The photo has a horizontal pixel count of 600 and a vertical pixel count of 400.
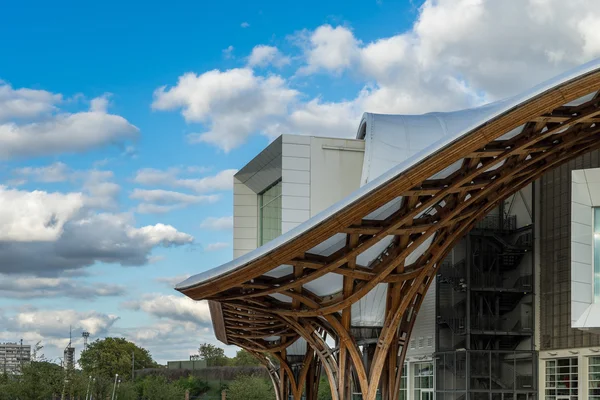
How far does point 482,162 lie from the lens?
23.4 metres

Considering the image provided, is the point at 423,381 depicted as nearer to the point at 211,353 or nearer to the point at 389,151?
the point at 389,151

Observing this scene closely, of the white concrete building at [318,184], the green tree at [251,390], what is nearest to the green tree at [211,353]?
the green tree at [251,390]

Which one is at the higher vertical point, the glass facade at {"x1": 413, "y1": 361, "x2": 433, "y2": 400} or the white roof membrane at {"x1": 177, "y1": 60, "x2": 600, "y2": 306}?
the white roof membrane at {"x1": 177, "y1": 60, "x2": 600, "y2": 306}

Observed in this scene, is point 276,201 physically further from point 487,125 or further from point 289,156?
point 487,125

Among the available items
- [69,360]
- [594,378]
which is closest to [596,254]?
[594,378]

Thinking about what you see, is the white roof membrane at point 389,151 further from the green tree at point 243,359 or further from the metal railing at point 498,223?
the green tree at point 243,359

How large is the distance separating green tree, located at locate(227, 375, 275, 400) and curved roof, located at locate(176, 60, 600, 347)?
182ft

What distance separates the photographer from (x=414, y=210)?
23.3 meters

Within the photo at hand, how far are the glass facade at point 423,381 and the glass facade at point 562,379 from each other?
6957 millimetres

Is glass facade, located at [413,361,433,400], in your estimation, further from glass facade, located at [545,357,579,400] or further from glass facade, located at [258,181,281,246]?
glass facade, located at [258,181,281,246]

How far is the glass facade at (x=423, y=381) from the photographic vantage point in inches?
1847

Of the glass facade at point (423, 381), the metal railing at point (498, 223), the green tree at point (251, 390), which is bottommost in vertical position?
the green tree at point (251, 390)

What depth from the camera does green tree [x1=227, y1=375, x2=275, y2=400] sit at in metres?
82.9

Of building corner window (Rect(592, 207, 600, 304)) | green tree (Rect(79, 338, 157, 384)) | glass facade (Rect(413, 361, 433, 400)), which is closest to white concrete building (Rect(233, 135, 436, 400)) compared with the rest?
glass facade (Rect(413, 361, 433, 400))
